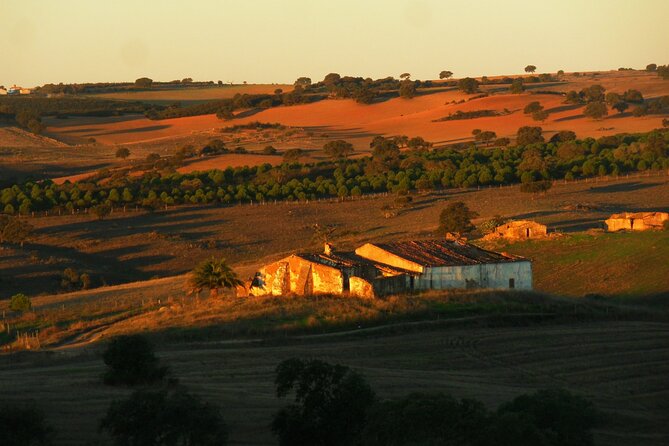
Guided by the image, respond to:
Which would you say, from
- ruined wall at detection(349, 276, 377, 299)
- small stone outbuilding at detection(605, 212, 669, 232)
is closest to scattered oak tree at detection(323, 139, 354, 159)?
small stone outbuilding at detection(605, 212, 669, 232)

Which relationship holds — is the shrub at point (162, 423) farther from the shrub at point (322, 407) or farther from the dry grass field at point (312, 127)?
the dry grass field at point (312, 127)

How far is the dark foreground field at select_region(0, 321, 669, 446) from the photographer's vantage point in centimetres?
2203

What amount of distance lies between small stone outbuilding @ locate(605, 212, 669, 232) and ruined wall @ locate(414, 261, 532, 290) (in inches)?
513

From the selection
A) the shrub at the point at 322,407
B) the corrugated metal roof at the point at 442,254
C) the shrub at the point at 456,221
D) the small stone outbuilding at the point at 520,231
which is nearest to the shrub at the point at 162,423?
the shrub at the point at 322,407

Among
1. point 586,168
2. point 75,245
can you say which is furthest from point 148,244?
point 586,168

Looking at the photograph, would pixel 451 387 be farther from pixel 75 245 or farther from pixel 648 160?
pixel 648 160

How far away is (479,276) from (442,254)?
5.49 ft

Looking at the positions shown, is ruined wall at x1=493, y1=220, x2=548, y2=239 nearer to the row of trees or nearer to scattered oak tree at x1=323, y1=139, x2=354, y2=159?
the row of trees

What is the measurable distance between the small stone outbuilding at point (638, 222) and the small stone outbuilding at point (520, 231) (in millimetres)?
3618

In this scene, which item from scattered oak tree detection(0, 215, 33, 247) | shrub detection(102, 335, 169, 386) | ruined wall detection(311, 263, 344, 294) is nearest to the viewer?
shrub detection(102, 335, 169, 386)

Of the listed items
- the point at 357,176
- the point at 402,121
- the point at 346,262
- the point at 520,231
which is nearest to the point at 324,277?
the point at 346,262

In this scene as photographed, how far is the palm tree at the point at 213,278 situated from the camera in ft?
137

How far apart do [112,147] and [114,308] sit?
75585 mm

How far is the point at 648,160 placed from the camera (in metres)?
82.2
